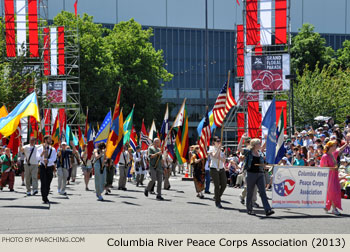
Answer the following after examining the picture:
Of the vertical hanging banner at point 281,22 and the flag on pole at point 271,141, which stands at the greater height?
the vertical hanging banner at point 281,22

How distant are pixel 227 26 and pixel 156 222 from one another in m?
65.4

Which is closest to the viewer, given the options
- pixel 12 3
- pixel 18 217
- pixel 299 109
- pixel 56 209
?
pixel 18 217

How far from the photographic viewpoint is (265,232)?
9789mm

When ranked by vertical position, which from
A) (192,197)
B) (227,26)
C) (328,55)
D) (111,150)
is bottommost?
(192,197)

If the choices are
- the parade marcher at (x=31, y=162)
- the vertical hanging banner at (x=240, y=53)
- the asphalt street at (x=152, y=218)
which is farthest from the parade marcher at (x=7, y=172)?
the vertical hanging banner at (x=240, y=53)

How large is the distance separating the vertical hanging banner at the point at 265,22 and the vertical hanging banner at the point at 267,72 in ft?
3.25

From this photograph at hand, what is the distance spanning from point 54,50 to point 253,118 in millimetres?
18679

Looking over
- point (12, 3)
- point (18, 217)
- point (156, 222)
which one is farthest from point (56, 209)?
point (12, 3)

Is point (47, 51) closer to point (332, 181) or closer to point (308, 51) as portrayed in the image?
point (308, 51)

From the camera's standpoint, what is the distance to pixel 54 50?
140 ft

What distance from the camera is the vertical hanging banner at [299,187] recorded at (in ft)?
42.5

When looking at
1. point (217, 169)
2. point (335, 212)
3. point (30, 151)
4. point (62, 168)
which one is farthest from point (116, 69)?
point (335, 212)

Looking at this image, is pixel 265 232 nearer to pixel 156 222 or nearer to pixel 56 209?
pixel 156 222

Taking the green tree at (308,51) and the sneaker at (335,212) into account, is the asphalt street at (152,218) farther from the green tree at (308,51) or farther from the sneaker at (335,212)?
the green tree at (308,51)
